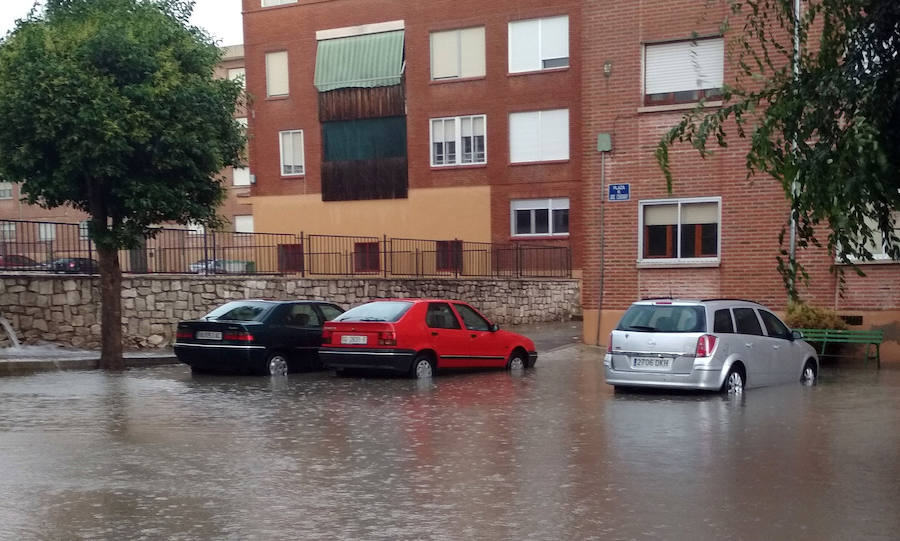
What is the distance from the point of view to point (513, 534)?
6.75m

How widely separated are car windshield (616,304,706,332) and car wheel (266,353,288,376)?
636 cm

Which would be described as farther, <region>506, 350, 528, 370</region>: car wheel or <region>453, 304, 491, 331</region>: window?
<region>506, 350, 528, 370</region>: car wheel

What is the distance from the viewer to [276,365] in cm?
1822

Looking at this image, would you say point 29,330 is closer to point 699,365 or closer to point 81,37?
point 81,37

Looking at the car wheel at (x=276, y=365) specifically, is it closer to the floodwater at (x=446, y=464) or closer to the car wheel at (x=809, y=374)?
the floodwater at (x=446, y=464)

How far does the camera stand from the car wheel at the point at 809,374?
1681cm

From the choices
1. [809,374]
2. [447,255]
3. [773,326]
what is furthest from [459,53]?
[773,326]

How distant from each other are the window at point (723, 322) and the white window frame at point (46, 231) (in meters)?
13.7

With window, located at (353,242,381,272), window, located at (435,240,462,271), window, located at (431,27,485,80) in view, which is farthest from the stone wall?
window, located at (431,27,485,80)

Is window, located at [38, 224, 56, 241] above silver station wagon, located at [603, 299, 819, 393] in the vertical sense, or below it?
above

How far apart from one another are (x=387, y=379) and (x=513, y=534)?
11.0 metres

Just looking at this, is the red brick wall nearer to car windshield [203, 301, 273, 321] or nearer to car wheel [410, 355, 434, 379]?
car wheel [410, 355, 434, 379]

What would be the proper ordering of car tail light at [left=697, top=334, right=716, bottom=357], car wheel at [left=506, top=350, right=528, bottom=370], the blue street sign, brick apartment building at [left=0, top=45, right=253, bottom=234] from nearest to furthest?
car tail light at [left=697, top=334, right=716, bottom=357] → car wheel at [left=506, top=350, right=528, bottom=370] → the blue street sign → brick apartment building at [left=0, top=45, right=253, bottom=234]

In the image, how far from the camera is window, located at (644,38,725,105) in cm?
2134
